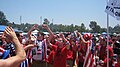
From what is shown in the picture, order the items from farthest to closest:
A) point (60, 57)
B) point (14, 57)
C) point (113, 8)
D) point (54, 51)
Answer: point (54, 51)
point (60, 57)
point (113, 8)
point (14, 57)

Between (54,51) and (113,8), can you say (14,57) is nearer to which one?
(113,8)

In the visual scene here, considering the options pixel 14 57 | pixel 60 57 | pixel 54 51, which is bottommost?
pixel 60 57

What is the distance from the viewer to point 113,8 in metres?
8.33

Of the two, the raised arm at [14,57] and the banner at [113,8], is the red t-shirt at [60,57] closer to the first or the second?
the banner at [113,8]

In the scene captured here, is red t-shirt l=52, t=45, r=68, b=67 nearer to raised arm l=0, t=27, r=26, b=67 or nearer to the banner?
the banner

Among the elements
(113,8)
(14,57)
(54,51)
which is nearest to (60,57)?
(54,51)

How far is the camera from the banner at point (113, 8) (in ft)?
27.2

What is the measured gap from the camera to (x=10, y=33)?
2.95 meters

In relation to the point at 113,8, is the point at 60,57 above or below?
below

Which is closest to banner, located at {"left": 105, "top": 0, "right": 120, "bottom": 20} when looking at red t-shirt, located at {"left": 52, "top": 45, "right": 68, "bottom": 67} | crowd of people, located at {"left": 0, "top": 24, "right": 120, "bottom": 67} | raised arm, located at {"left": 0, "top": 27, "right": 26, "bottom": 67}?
crowd of people, located at {"left": 0, "top": 24, "right": 120, "bottom": 67}

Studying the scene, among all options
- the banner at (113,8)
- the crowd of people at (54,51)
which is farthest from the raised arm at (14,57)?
the banner at (113,8)

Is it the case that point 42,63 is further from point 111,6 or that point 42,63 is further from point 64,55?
point 111,6

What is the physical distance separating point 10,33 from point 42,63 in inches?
321

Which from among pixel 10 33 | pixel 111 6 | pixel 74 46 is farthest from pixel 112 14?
pixel 10 33
